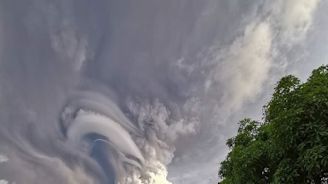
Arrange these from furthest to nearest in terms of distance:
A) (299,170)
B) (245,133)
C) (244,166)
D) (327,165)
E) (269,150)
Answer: (245,133), (244,166), (269,150), (299,170), (327,165)

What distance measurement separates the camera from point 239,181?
88.9 feet

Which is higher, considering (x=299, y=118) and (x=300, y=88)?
(x=300, y=88)

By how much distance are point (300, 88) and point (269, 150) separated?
432cm

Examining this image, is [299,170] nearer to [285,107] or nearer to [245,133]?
[285,107]

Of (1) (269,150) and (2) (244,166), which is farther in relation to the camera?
(2) (244,166)

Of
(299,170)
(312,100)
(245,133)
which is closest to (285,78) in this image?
(312,100)

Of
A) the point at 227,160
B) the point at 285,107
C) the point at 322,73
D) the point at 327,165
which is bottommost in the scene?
the point at 327,165

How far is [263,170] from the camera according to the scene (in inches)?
1047

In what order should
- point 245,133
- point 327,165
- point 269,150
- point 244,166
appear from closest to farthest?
point 327,165, point 269,150, point 244,166, point 245,133

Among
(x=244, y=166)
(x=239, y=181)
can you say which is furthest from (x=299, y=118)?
(x=239, y=181)

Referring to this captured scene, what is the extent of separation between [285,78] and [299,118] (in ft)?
13.8

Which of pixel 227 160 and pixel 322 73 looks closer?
pixel 322 73

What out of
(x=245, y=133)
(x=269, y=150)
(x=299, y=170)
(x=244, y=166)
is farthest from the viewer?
(x=245, y=133)

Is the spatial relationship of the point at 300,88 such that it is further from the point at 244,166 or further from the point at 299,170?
the point at 244,166
